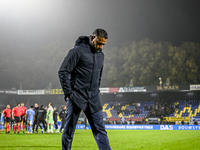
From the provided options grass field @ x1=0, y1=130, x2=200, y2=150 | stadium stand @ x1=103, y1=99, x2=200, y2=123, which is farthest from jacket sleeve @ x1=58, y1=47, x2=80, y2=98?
stadium stand @ x1=103, y1=99, x2=200, y2=123

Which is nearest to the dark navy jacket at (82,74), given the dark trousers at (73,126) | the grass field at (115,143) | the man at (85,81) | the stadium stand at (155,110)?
the man at (85,81)

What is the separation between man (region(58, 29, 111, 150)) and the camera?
13.6ft

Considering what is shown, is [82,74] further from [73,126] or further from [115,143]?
[115,143]

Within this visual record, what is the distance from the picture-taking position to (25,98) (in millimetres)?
53000

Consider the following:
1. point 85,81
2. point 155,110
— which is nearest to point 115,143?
point 85,81

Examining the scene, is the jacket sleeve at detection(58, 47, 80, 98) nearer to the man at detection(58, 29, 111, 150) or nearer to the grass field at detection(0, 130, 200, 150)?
the man at detection(58, 29, 111, 150)

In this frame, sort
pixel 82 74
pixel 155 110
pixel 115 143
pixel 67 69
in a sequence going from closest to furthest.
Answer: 1. pixel 67 69
2. pixel 82 74
3. pixel 115 143
4. pixel 155 110

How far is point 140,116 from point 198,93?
10.6 m

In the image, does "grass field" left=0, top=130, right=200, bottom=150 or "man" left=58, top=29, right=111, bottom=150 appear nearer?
"man" left=58, top=29, right=111, bottom=150

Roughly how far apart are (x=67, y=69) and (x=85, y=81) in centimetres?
35

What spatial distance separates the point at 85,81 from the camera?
4.24 metres

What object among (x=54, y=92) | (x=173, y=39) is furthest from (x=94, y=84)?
(x=173, y=39)

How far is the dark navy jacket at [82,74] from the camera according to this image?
4141 mm

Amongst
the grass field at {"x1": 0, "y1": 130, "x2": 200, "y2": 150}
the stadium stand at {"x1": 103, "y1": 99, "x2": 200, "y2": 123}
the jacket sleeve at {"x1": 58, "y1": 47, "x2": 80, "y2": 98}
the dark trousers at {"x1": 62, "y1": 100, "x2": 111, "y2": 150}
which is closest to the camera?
the jacket sleeve at {"x1": 58, "y1": 47, "x2": 80, "y2": 98}
